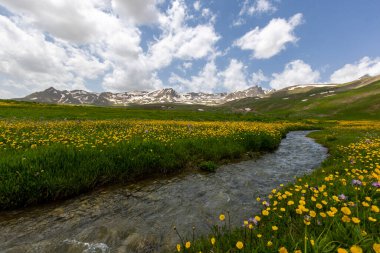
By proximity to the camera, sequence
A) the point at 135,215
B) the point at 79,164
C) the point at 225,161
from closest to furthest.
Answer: the point at 135,215, the point at 79,164, the point at 225,161

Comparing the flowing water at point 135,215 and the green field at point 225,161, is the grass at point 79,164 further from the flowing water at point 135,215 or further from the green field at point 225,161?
the flowing water at point 135,215

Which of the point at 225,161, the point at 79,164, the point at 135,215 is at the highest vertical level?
the point at 79,164

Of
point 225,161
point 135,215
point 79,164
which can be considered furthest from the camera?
point 225,161

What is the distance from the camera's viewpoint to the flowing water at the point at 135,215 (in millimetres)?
4801

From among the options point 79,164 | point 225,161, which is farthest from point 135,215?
point 225,161

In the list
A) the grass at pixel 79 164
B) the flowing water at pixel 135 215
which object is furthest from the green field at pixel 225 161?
the flowing water at pixel 135 215

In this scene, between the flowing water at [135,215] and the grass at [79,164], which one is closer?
the flowing water at [135,215]

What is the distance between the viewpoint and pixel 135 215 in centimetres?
604

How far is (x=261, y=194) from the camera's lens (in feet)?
24.2

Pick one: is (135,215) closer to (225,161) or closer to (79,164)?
(79,164)

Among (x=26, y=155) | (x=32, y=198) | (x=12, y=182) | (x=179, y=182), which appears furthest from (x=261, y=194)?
(x=26, y=155)

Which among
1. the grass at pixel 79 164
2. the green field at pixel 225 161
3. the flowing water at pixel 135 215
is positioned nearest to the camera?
the green field at pixel 225 161

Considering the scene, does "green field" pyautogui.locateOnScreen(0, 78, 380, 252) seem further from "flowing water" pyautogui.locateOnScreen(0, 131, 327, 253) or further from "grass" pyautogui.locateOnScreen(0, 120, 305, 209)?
"flowing water" pyautogui.locateOnScreen(0, 131, 327, 253)

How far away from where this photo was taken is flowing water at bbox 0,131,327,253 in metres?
4.80
